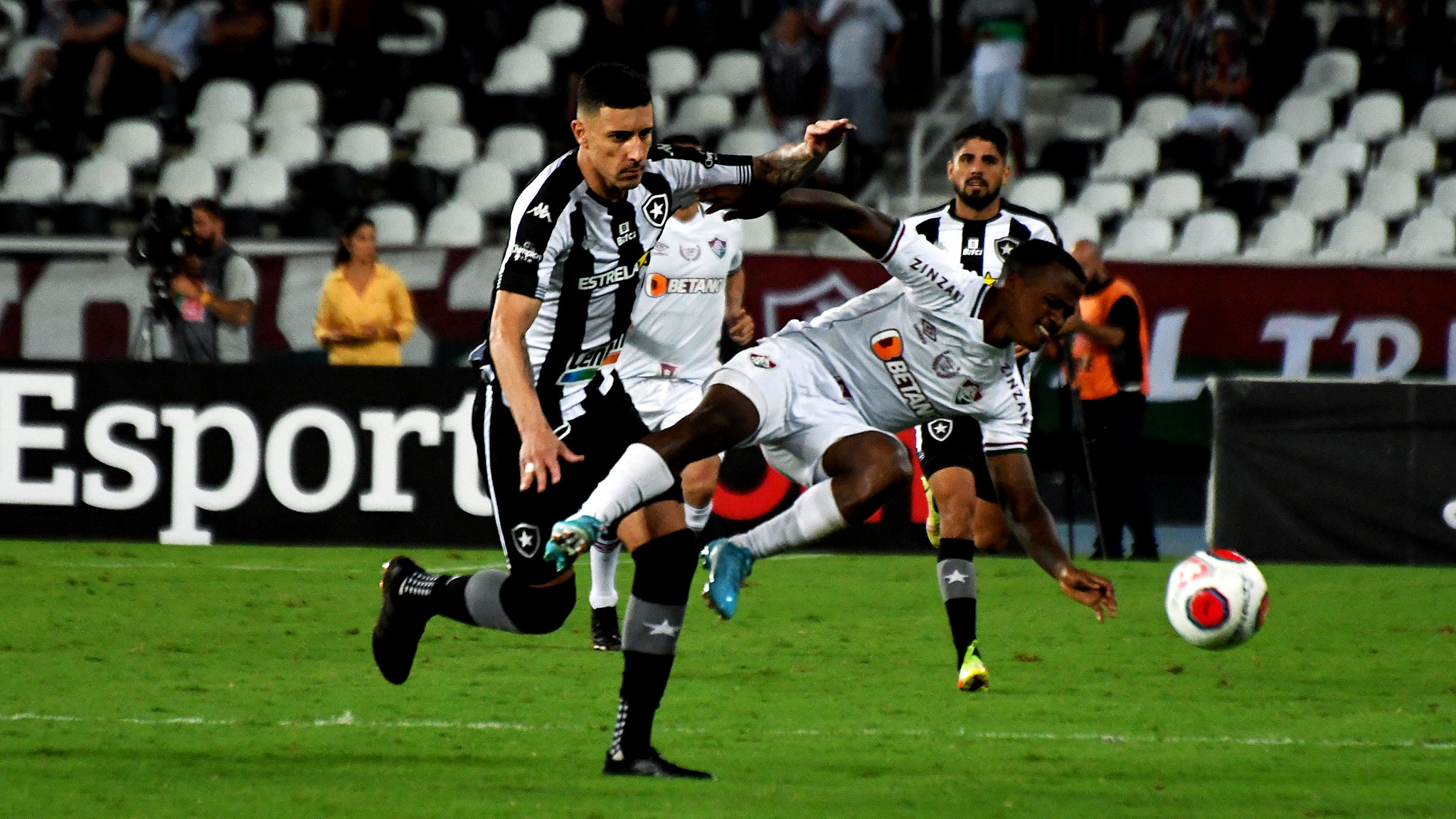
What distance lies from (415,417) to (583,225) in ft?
19.7

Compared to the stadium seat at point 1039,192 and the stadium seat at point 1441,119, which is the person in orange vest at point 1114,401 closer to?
the stadium seat at point 1039,192

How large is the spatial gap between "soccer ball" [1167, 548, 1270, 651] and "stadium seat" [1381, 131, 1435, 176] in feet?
33.0

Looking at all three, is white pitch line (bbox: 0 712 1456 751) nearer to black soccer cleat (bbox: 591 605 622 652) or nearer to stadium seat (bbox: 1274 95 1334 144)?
black soccer cleat (bbox: 591 605 622 652)

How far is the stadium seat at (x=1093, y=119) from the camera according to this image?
54.6 ft

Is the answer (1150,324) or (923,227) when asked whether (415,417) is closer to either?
(923,227)

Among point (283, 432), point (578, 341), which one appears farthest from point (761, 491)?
point (578, 341)

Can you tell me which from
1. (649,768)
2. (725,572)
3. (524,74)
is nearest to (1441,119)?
(524,74)

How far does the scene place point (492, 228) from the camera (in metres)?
15.9

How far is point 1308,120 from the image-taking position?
16109mm

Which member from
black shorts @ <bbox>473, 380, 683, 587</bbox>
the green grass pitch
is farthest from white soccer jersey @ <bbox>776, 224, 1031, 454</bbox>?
black shorts @ <bbox>473, 380, 683, 587</bbox>

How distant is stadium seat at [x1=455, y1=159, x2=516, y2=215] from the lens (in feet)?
51.8

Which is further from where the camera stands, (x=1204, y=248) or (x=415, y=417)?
(x=1204, y=248)

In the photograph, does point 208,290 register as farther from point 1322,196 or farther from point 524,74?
point 1322,196

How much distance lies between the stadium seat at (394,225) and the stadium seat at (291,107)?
67.0 inches
